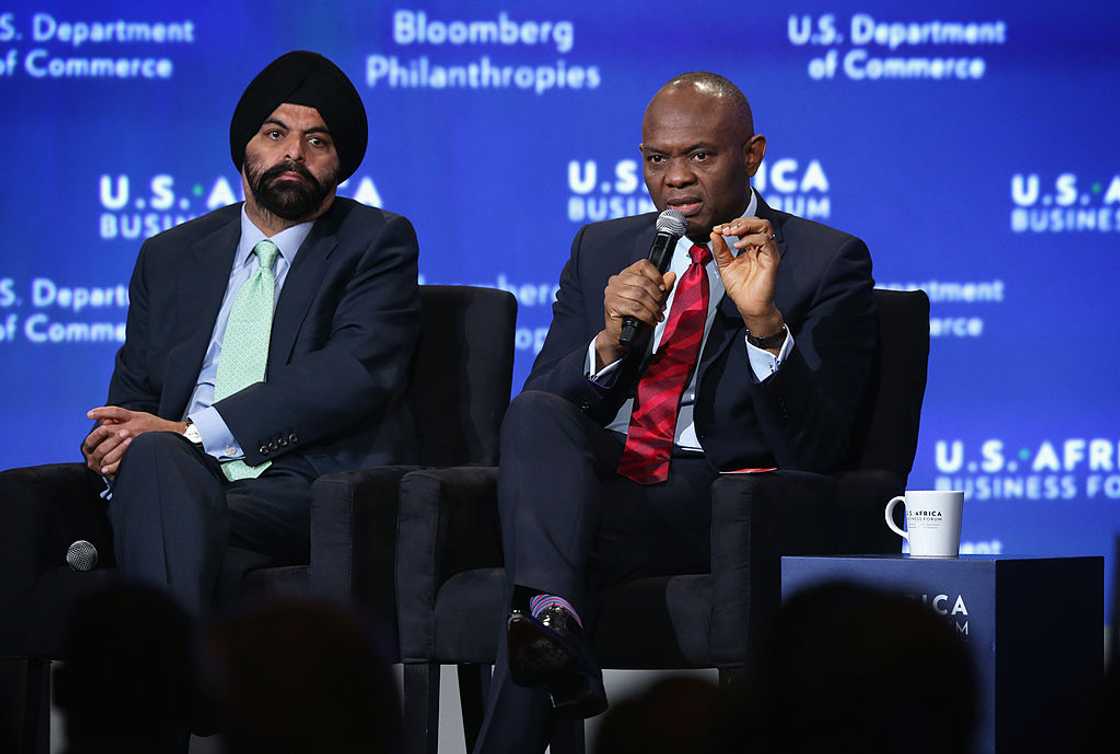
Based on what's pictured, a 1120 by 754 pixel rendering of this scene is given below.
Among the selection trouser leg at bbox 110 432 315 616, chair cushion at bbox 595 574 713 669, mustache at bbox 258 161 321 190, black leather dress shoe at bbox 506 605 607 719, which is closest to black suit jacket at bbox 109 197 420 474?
mustache at bbox 258 161 321 190

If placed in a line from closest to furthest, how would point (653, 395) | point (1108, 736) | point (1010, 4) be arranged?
point (1108, 736), point (653, 395), point (1010, 4)

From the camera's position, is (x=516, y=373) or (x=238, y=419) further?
(x=516, y=373)

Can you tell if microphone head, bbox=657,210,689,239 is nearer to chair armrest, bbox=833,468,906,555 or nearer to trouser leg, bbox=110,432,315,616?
chair armrest, bbox=833,468,906,555

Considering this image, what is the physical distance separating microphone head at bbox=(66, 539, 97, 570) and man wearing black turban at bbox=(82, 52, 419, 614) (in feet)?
0.44

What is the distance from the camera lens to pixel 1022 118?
4.68 metres

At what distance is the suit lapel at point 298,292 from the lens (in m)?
3.41

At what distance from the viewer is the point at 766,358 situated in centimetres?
299

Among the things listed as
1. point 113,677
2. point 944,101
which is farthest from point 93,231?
point 113,677

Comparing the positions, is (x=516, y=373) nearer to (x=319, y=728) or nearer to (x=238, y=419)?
(x=238, y=419)

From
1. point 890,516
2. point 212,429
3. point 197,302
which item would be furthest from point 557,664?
point 197,302

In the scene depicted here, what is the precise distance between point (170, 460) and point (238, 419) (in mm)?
327

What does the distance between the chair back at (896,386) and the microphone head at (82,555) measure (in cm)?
149

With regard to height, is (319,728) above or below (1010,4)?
below

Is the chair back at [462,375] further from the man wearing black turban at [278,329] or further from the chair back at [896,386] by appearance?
the chair back at [896,386]
